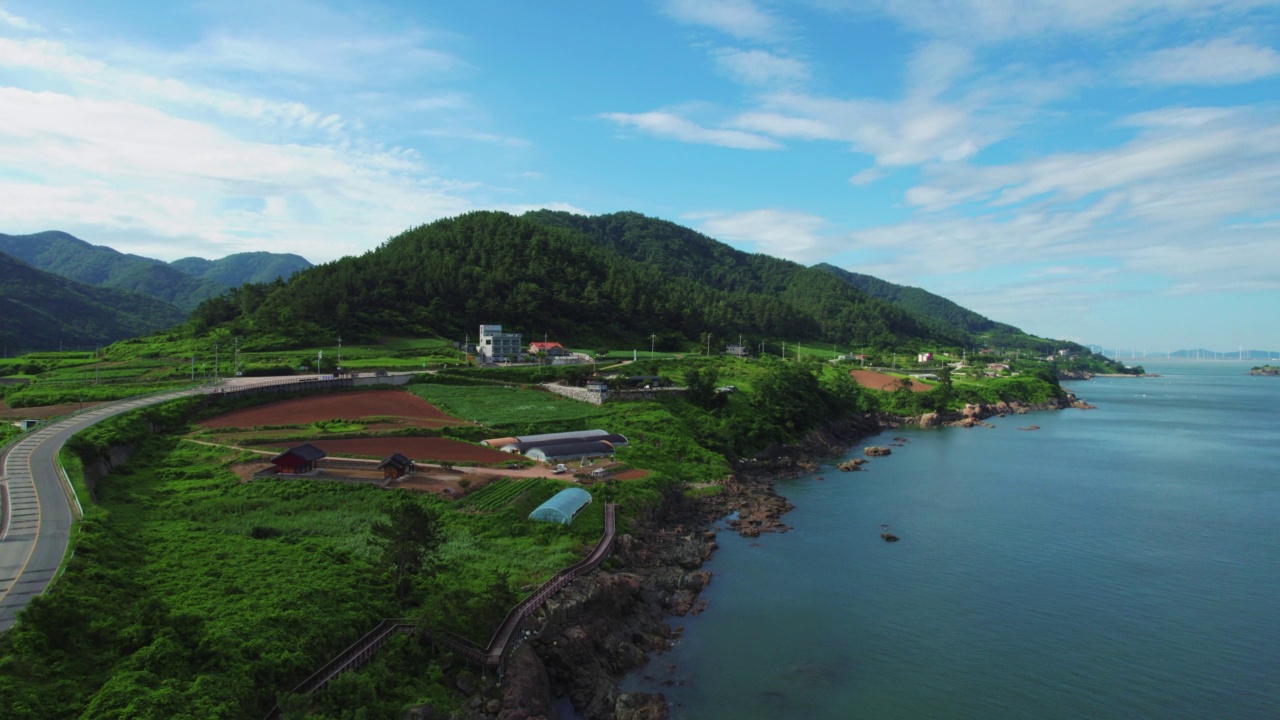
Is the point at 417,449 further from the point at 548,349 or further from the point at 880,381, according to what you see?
the point at 880,381

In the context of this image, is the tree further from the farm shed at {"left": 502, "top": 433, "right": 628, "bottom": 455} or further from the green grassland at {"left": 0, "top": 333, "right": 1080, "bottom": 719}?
the farm shed at {"left": 502, "top": 433, "right": 628, "bottom": 455}

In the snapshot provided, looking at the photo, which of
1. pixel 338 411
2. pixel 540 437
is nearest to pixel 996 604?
pixel 540 437

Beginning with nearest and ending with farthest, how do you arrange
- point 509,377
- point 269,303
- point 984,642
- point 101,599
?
point 101,599, point 984,642, point 509,377, point 269,303

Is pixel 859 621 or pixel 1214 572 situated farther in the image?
pixel 1214 572

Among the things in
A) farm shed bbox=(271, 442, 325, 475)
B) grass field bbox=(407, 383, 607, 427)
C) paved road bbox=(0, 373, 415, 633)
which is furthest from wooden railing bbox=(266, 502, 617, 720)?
grass field bbox=(407, 383, 607, 427)

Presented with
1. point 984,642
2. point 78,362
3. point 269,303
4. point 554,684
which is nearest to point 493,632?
point 554,684

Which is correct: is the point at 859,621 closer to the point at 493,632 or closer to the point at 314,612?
the point at 493,632
